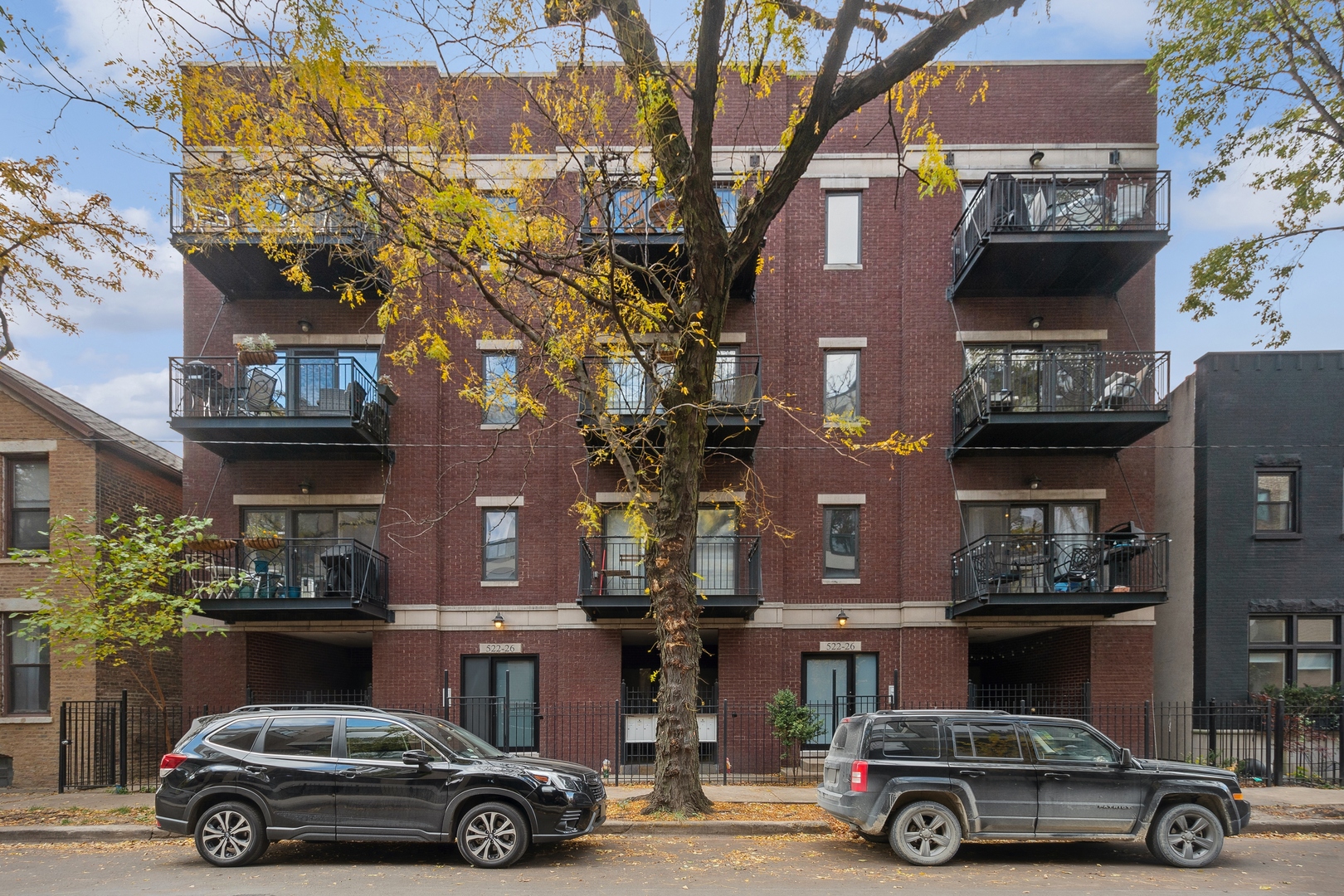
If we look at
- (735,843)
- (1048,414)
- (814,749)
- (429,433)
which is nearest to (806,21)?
(1048,414)

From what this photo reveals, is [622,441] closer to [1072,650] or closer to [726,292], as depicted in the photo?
[726,292]

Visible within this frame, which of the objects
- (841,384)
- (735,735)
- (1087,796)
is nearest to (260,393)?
(735,735)

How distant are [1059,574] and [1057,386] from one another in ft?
11.3

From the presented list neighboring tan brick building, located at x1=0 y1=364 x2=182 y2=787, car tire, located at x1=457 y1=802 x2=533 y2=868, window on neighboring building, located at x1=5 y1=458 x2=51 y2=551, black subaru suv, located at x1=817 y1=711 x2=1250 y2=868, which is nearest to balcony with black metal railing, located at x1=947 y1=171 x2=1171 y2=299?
black subaru suv, located at x1=817 y1=711 x2=1250 y2=868

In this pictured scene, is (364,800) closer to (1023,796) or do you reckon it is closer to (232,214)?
(1023,796)

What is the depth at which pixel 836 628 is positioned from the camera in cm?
1733

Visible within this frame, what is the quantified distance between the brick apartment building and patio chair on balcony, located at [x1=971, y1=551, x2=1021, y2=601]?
14cm

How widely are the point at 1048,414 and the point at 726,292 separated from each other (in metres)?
7.13

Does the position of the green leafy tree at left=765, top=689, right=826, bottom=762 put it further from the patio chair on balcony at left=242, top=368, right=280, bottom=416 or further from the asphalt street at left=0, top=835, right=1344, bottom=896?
the patio chair on balcony at left=242, top=368, right=280, bottom=416

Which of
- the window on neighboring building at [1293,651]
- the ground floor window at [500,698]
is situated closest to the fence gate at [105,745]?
the ground floor window at [500,698]

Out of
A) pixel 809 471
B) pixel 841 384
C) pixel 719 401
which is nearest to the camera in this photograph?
pixel 719 401

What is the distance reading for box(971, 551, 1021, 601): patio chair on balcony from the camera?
15928 mm

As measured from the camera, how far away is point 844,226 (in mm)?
18047

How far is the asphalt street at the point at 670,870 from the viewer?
8.57 m
